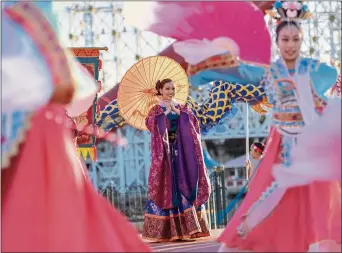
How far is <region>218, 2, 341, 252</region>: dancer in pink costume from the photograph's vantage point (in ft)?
13.2

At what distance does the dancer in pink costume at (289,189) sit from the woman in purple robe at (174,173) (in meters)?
2.08

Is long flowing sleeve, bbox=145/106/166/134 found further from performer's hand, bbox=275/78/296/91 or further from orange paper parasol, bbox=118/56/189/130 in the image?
performer's hand, bbox=275/78/296/91

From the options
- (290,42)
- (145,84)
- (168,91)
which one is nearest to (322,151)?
(290,42)

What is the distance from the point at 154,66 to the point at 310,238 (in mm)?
3254

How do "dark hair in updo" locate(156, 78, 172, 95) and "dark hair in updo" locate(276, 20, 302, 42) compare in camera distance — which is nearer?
"dark hair in updo" locate(276, 20, 302, 42)

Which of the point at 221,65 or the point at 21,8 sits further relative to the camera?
the point at 221,65

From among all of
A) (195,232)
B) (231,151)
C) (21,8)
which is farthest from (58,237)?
(231,151)

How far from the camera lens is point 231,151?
1802 cm

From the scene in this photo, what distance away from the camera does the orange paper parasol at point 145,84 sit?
22.8 ft

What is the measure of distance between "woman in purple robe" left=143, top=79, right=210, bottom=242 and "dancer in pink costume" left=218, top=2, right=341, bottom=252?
2078mm

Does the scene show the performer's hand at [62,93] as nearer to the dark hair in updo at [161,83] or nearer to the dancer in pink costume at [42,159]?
the dancer in pink costume at [42,159]

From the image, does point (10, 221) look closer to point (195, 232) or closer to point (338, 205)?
point (338, 205)

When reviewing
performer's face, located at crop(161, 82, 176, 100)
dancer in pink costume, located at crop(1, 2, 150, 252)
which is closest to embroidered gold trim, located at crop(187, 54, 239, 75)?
dancer in pink costume, located at crop(1, 2, 150, 252)

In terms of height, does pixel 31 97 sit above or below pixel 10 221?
above
